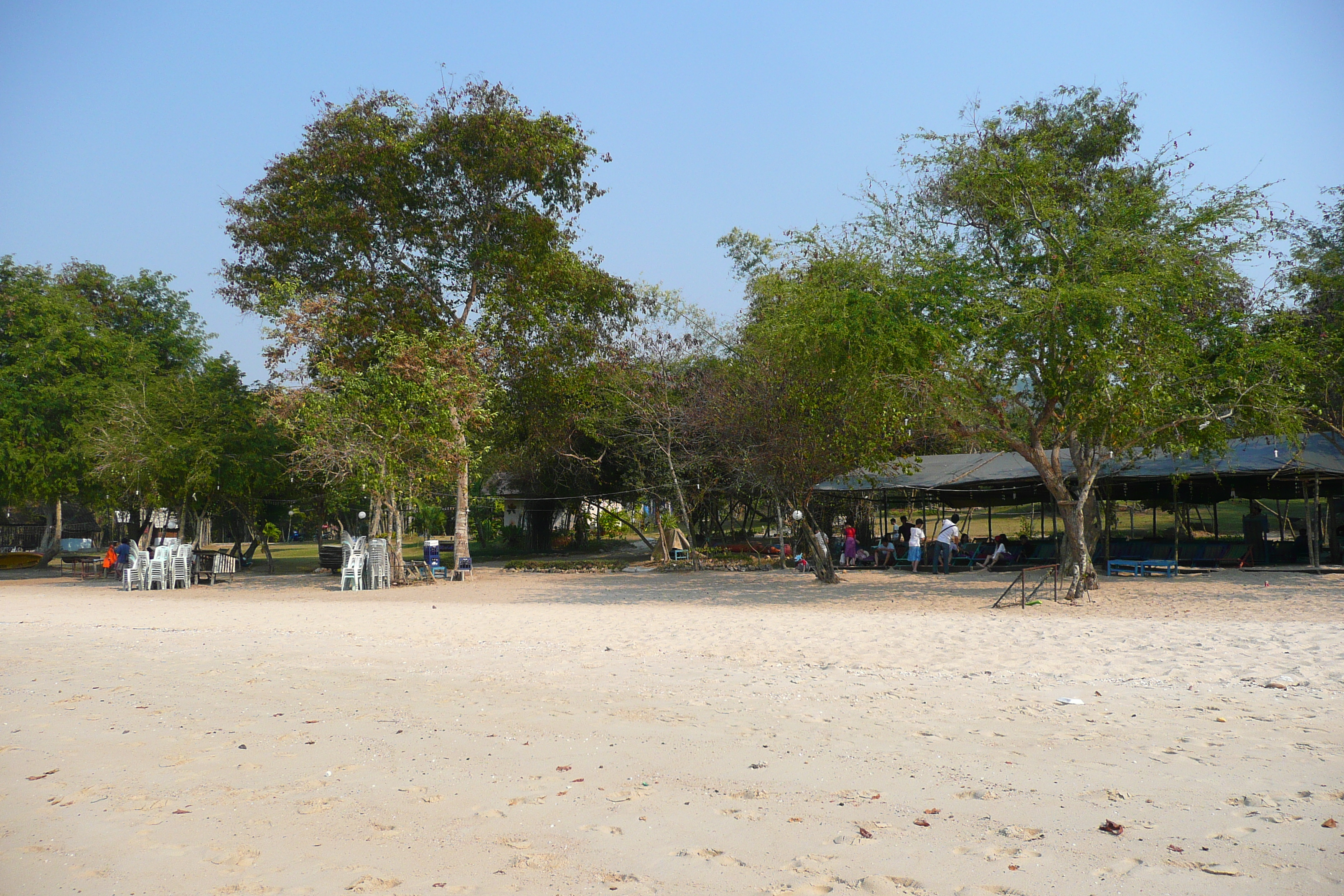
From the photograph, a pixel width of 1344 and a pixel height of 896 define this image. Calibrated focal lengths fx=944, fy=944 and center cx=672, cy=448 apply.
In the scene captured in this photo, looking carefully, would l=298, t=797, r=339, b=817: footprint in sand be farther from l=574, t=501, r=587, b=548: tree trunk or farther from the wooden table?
l=574, t=501, r=587, b=548: tree trunk

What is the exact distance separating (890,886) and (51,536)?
3239cm

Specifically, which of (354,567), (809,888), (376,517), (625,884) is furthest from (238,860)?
(376,517)

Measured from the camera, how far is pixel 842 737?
594 centimetres

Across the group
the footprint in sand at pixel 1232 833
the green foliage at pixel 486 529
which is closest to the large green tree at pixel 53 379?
the green foliage at pixel 486 529

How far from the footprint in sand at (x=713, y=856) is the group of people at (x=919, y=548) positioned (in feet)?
56.0

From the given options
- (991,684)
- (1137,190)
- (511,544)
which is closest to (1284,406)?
(1137,190)

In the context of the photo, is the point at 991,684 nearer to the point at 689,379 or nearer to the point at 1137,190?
the point at 1137,190

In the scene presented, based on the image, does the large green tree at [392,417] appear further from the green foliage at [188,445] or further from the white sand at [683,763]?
the white sand at [683,763]

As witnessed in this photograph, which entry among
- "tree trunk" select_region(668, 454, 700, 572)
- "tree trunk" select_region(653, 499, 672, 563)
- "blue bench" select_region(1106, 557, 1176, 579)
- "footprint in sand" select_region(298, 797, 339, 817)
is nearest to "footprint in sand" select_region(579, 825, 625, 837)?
"footprint in sand" select_region(298, 797, 339, 817)

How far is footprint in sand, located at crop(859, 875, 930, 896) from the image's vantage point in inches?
144

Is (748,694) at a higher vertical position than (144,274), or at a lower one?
lower

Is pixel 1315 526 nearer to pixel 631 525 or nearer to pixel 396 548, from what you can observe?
pixel 631 525

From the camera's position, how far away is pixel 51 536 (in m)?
29.1

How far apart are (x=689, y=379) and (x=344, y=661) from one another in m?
17.9
